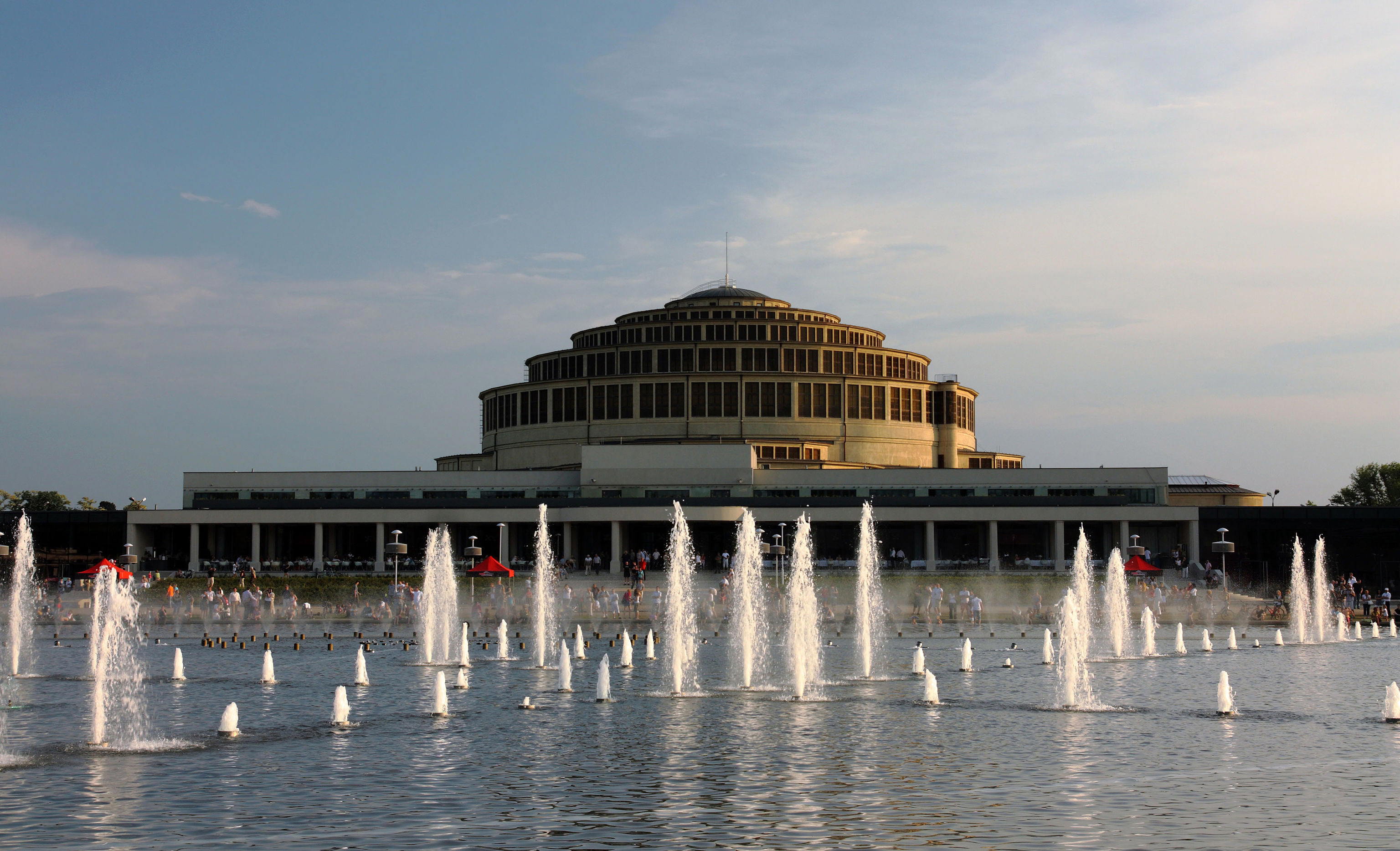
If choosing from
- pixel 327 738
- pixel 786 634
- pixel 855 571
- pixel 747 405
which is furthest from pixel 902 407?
pixel 327 738

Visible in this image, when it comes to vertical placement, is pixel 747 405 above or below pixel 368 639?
above

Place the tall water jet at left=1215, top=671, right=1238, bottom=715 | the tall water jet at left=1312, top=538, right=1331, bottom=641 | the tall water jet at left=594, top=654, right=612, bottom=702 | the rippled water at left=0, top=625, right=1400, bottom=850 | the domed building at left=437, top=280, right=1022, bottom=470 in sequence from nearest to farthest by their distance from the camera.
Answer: the rippled water at left=0, top=625, right=1400, bottom=850 → the tall water jet at left=1215, top=671, right=1238, bottom=715 → the tall water jet at left=594, top=654, right=612, bottom=702 → the tall water jet at left=1312, top=538, right=1331, bottom=641 → the domed building at left=437, top=280, right=1022, bottom=470

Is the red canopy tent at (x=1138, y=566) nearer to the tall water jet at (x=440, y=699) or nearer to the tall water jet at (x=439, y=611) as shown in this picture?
the tall water jet at (x=439, y=611)

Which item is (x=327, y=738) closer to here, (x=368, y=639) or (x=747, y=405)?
(x=368, y=639)

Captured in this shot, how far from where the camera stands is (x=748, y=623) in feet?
114

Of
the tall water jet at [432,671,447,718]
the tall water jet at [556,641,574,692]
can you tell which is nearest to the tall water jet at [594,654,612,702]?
the tall water jet at [556,641,574,692]

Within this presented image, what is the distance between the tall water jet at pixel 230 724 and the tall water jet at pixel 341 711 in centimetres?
177

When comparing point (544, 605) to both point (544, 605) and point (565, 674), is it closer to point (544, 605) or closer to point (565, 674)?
point (544, 605)

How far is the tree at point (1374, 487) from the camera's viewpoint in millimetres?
150500

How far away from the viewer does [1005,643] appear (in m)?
48.8

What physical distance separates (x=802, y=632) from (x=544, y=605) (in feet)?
61.7

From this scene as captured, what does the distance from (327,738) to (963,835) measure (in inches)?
477

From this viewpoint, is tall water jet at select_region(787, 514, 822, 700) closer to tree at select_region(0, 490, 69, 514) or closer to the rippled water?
the rippled water

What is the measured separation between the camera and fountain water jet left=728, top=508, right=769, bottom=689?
3431 centimetres
